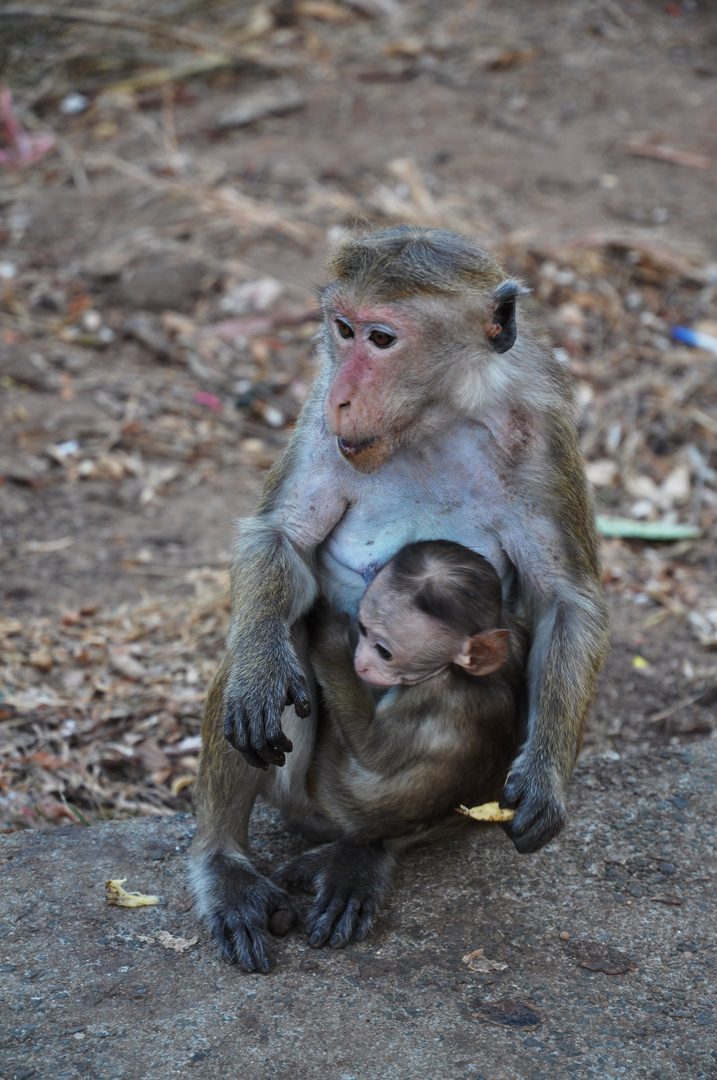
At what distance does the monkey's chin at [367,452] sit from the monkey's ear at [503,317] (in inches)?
16.4

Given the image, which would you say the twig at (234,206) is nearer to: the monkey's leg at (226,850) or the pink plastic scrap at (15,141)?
the pink plastic scrap at (15,141)

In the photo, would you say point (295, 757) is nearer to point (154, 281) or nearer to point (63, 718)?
point (63, 718)

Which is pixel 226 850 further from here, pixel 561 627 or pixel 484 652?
pixel 561 627

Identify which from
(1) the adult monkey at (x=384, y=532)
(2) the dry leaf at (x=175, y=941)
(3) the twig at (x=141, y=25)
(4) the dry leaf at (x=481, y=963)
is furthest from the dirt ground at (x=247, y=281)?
(4) the dry leaf at (x=481, y=963)

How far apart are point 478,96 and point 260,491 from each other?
8.08 metres

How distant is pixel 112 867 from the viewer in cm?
351

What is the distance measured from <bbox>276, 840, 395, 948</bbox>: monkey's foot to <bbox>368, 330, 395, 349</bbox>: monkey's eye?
1457 millimetres

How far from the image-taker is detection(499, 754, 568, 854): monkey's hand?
3064 millimetres

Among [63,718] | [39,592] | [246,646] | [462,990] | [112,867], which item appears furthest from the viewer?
[39,592]

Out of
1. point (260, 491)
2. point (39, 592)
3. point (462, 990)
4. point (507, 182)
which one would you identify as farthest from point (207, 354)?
point (462, 990)

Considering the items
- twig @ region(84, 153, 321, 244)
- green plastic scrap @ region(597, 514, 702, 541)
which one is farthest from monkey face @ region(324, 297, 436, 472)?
twig @ region(84, 153, 321, 244)

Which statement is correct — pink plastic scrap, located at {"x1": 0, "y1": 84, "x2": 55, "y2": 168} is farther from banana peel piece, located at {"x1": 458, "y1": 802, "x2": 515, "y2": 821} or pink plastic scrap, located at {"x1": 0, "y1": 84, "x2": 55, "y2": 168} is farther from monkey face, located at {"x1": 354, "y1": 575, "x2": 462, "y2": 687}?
banana peel piece, located at {"x1": 458, "y1": 802, "x2": 515, "y2": 821}

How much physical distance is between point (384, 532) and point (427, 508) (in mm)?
147

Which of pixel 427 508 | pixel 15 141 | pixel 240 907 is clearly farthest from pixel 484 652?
pixel 15 141
